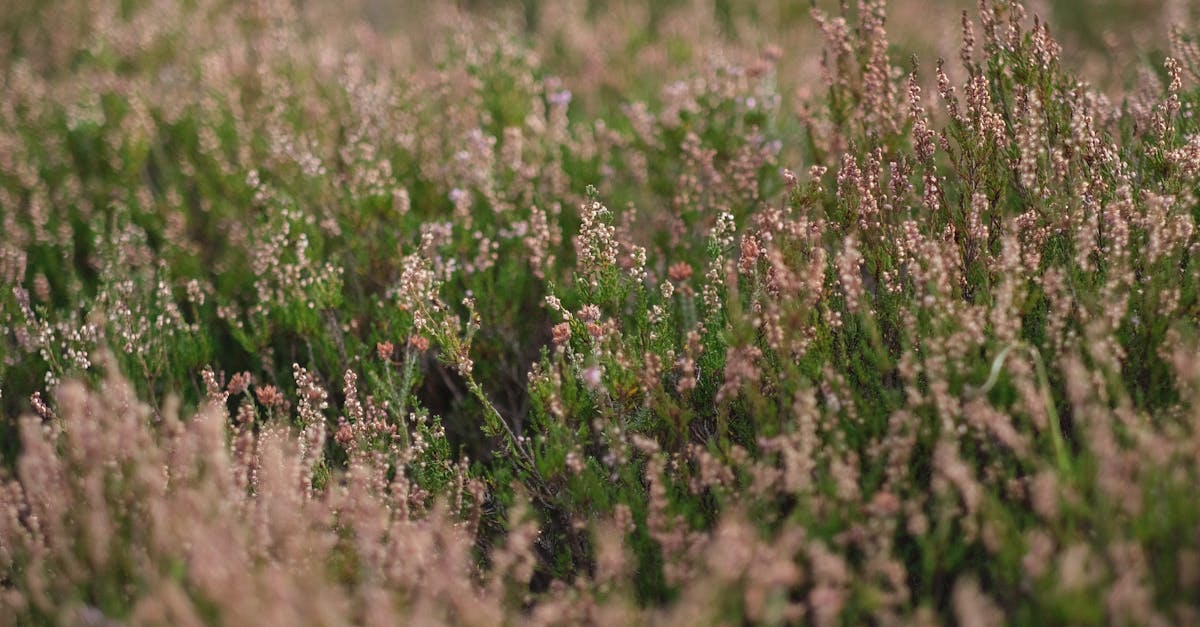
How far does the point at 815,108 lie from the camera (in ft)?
13.0

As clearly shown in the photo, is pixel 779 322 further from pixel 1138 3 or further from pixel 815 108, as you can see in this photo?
pixel 1138 3

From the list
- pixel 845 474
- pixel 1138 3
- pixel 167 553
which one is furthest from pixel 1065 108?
pixel 1138 3

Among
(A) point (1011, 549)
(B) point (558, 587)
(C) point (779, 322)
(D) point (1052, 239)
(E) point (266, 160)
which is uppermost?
(E) point (266, 160)

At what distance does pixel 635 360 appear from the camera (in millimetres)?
2561

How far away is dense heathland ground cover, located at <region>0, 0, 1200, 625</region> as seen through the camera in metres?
1.91

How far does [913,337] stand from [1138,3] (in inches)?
262

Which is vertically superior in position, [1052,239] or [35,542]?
[1052,239]

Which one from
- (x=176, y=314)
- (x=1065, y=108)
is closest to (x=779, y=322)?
(x=1065, y=108)

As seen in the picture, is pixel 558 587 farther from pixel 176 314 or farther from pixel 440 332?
pixel 176 314

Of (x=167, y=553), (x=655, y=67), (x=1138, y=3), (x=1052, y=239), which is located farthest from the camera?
(x=1138, y=3)

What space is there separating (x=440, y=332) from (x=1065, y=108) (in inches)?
81.8

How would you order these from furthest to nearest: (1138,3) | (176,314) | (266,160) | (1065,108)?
1. (1138,3)
2. (266,160)
3. (176,314)
4. (1065,108)

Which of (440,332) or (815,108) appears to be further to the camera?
(815,108)

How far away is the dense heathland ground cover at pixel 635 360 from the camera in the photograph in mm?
1905
